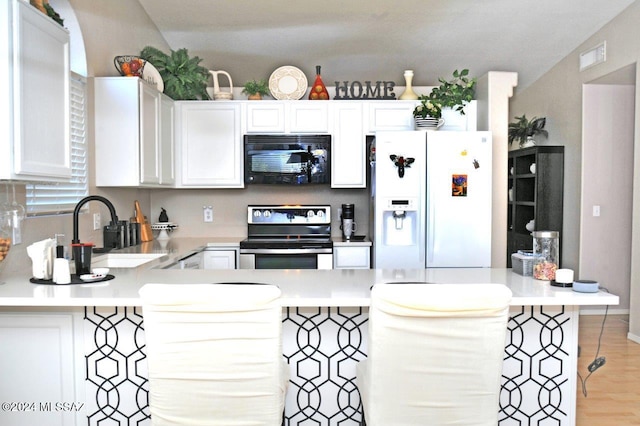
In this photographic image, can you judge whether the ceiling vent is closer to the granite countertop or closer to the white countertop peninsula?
the granite countertop

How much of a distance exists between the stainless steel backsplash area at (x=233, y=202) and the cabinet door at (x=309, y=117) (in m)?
0.64

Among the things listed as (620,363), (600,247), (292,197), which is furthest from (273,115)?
(600,247)

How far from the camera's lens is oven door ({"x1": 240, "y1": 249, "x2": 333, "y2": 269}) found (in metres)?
4.27

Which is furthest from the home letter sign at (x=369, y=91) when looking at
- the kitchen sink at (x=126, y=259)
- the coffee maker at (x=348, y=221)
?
the kitchen sink at (x=126, y=259)

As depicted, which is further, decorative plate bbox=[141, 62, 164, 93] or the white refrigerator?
the white refrigerator

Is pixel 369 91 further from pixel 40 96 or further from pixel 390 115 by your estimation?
pixel 40 96

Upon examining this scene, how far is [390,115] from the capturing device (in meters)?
4.51

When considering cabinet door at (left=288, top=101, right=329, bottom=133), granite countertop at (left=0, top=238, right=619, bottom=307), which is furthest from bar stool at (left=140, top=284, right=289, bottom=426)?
cabinet door at (left=288, top=101, right=329, bottom=133)

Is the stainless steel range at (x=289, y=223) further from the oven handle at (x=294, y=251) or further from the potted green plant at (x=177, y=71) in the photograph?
the potted green plant at (x=177, y=71)

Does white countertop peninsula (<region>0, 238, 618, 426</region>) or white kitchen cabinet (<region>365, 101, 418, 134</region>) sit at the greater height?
white kitchen cabinet (<region>365, 101, 418, 134</region>)

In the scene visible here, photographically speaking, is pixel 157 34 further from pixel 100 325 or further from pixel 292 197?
pixel 100 325

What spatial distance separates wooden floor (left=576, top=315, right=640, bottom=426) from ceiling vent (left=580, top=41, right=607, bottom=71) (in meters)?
2.61

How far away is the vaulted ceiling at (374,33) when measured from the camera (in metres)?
4.45

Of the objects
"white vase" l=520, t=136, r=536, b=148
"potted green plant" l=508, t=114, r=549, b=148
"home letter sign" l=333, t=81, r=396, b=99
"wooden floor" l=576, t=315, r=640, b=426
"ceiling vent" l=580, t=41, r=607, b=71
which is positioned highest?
"ceiling vent" l=580, t=41, r=607, b=71
